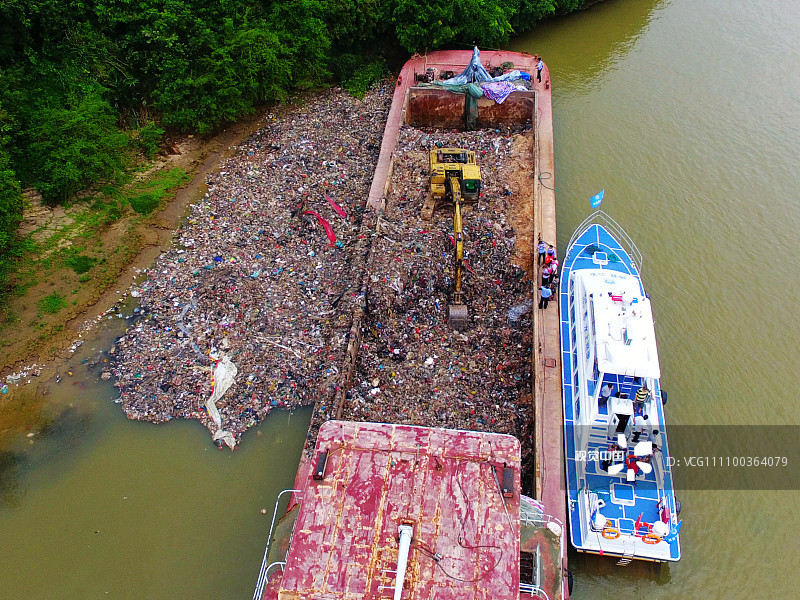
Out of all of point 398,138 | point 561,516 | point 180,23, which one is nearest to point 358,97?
point 398,138

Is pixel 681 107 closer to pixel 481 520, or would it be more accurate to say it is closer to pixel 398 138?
pixel 398 138

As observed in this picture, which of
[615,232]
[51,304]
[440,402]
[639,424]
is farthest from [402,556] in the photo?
[51,304]

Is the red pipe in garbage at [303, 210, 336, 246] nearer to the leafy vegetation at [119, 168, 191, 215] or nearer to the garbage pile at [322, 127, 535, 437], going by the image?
the garbage pile at [322, 127, 535, 437]

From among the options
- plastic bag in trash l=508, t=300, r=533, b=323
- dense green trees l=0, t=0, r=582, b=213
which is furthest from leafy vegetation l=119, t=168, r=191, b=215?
plastic bag in trash l=508, t=300, r=533, b=323

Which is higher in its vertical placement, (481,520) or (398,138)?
(398,138)

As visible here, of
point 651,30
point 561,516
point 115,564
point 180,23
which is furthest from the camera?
point 651,30

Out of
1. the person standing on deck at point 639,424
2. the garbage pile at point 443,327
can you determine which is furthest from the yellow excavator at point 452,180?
the person standing on deck at point 639,424

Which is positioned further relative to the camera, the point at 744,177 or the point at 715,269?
the point at 744,177

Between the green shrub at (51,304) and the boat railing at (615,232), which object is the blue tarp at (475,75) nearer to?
the boat railing at (615,232)
